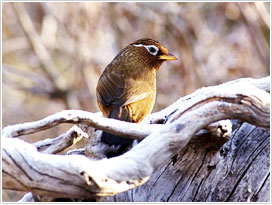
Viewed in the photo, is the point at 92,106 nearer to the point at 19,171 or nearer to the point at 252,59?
the point at 252,59

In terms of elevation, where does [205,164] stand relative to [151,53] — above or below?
below

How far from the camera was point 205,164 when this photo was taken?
4.38 metres

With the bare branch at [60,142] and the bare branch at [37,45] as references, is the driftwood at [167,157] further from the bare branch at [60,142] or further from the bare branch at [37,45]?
the bare branch at [37,45]

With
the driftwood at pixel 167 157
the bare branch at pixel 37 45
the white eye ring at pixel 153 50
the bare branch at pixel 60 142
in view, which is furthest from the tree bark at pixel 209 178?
the bare branch at pixel 37 45

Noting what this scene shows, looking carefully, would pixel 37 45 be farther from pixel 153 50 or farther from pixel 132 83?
pixel 132 83

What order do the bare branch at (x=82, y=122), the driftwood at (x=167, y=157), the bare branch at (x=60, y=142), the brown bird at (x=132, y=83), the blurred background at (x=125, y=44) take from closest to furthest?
1. the driftwood at (x=167, y=157)
2. the bare branch at (x=82, y=122)
3. the bare branch at (x=60, y=142)
4. the brown bird at (x=132, y=83)
5. the blurred background at (x=125, y=44)

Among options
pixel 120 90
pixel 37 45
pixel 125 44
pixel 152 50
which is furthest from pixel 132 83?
pixel 37 45

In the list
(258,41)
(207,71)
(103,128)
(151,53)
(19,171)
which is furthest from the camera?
(207,71)

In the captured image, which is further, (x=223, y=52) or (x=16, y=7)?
(x=223, y=52)

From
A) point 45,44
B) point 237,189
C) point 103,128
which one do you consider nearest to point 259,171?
point 237,189

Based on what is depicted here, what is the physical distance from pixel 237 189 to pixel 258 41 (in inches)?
194

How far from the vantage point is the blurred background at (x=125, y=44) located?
9.34 metres

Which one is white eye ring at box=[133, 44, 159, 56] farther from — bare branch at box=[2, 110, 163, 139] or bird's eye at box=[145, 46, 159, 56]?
bare branch at box=[2, 110, 163, 139]

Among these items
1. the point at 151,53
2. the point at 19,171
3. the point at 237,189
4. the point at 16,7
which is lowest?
the point at 237,189
